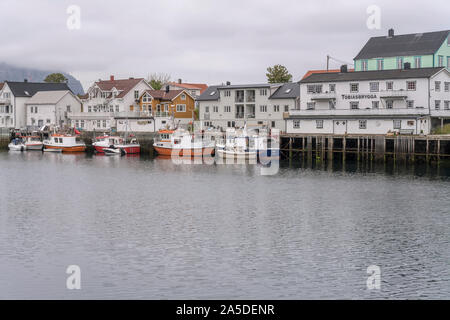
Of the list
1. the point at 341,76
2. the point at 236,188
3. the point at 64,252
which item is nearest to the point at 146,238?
the point at 64,252

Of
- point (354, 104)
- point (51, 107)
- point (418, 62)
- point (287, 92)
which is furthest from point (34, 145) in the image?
point (418, 62)

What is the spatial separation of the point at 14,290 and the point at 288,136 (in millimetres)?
59874

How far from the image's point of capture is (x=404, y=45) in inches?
3519

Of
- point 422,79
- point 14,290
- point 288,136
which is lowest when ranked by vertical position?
point 14,290

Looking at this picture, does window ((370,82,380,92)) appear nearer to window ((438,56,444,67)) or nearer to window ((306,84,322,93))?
window ((306,84,322,93))

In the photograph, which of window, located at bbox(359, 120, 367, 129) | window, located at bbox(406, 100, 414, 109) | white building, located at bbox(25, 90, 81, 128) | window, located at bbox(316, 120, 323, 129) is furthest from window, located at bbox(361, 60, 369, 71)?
white building, located at bbox(25, 90, 81, 128)

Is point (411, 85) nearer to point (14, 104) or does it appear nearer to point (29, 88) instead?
point (14, 104)

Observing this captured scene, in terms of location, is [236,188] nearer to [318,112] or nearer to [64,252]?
[64,252]

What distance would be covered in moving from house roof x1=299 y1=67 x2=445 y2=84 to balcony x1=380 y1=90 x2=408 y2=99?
1.83 meters

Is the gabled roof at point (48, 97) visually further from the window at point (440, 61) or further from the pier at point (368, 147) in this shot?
the window at point (440, 61)

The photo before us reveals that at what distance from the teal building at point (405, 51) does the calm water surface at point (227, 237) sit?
37.0 m

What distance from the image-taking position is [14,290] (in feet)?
72.9

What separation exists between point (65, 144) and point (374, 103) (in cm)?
4940

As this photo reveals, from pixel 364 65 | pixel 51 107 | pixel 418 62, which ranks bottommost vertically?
pixel 51 107
